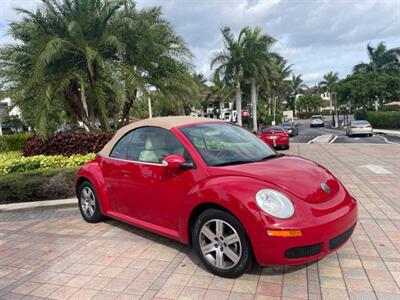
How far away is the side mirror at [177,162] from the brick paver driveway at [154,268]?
1.04 m

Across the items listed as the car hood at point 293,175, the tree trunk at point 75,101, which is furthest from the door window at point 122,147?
the tree trunk at point 75,101

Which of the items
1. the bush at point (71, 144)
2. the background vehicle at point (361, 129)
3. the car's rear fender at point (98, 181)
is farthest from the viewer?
the background vehicle at point (361, 129)

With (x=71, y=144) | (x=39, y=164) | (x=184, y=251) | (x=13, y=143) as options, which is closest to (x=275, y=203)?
(x=184, y=251)

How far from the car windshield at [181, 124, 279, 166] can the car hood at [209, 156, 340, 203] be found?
0.19m

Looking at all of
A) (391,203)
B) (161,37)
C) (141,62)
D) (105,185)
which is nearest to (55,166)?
(105,185)

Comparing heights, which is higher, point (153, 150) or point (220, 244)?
point (153, 150)

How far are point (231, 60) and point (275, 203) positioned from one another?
2704cm

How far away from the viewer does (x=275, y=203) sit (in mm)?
3338

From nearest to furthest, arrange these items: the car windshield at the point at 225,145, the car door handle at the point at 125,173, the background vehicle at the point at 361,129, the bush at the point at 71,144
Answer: the car windshield at the point at 225,145
the car door handle at the point at 125,173
the bush at the point at 71,144
the background vehicle at the point at 361,129

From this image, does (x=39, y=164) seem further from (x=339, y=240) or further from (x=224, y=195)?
(x=339, y=240)

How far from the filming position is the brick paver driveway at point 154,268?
11.1 ft

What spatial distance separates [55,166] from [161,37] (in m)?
5.86

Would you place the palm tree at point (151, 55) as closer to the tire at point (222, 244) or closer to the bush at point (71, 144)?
the bush at point (71, 144)

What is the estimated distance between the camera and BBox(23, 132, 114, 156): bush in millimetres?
10211
